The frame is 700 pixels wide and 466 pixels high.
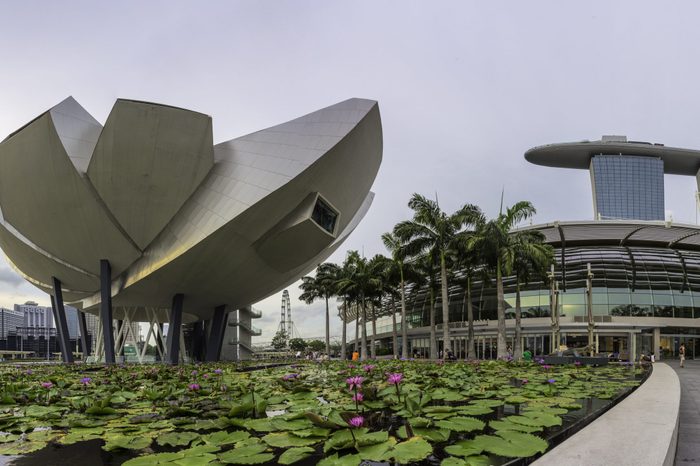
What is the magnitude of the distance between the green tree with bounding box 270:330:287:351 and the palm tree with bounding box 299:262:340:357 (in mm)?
102100

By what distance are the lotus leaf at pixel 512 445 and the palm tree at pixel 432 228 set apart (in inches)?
1249

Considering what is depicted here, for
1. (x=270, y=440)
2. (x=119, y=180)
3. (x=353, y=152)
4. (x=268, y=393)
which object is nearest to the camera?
(x=270, y=440)

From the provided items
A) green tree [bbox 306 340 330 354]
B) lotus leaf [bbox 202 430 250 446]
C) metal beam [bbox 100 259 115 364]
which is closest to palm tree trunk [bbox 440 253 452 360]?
metal beam [bbox 100 259 115 364]

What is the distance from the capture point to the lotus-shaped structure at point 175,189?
24.2 m

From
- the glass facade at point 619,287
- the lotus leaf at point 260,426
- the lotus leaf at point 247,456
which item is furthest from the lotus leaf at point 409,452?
the glass facade at point 619,287

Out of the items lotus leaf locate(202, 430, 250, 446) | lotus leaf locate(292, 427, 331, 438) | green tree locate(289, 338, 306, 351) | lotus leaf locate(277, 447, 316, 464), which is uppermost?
lotus leaf locate(277, 447, 316, 464)

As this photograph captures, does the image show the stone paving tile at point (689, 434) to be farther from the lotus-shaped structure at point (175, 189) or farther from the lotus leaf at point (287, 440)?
the lotus-shaped structure at point (175, 189)

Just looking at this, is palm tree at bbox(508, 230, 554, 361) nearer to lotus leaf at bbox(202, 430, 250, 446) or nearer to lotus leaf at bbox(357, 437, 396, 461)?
lotus leaf at bbox(202, 430, 250, 446)

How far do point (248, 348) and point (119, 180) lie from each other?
5285 centimetres

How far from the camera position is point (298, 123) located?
26.3 metres

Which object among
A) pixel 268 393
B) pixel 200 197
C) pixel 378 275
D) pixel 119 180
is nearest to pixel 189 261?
pixel 200 197

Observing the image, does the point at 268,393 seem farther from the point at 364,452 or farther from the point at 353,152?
the point at 353,152

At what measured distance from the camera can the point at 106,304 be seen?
28.9 m

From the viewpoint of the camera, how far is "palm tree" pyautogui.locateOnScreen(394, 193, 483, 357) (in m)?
35.2
